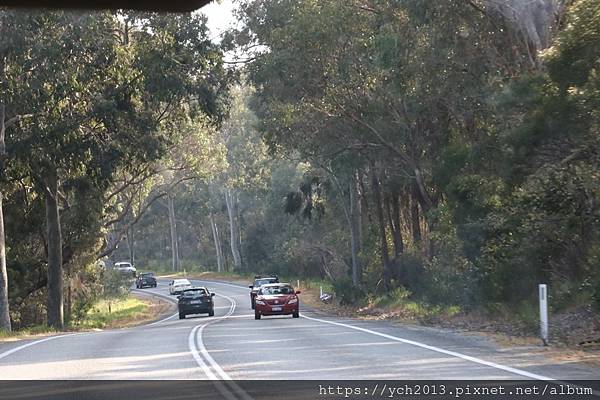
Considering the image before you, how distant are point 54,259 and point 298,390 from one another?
30.1 meters

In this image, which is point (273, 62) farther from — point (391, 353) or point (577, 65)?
point (391, 353)

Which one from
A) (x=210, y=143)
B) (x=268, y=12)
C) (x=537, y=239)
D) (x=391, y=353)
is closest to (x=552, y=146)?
(x=537, y=239)

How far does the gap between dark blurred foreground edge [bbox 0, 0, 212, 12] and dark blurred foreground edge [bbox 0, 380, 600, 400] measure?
17.8 ft

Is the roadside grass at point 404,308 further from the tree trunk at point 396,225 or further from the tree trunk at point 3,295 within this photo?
the tree trunk at point 3,295

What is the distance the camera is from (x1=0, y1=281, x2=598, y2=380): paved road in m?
14.4

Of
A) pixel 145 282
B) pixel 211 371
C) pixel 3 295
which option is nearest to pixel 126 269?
pixel 145 282

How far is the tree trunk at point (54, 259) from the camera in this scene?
132 feet

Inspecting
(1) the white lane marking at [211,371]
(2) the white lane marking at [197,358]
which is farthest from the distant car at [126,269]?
(1) the white lane marking at [211,371]

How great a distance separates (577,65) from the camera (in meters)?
20.7

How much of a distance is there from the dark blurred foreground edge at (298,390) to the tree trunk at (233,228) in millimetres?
79788

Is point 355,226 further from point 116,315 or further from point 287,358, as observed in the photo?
point 287,358

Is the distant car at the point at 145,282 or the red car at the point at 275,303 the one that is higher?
the red car at the point at 275,303

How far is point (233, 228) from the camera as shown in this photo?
9850 cm

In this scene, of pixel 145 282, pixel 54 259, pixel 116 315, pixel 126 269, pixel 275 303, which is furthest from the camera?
pixel 145 282
